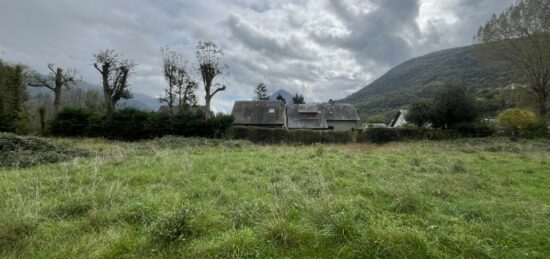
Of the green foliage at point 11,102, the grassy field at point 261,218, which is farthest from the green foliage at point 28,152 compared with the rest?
the green foliage at point 11,102

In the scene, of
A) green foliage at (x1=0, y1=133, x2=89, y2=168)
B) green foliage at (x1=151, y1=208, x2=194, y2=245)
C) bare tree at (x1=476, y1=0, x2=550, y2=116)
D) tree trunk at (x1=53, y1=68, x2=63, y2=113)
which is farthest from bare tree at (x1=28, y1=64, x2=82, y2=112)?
bare tree at (x1=476, y1=0, x2=550, y2=116)

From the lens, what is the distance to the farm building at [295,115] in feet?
121

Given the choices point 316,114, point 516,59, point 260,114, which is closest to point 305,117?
point 316,114

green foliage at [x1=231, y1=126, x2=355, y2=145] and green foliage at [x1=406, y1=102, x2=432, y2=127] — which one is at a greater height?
green foliage at [x1=406, y1=102, x2=432, y2=127]

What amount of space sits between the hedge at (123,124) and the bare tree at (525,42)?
28562 mm

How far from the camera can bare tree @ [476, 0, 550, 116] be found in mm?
24094

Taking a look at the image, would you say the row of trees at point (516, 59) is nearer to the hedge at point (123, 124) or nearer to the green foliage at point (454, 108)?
the green foliage at point (454, 108)

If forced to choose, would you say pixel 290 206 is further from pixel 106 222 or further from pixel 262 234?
pixel 106 222

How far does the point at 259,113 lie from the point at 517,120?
1093 inches

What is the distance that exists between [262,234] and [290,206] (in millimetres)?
1245

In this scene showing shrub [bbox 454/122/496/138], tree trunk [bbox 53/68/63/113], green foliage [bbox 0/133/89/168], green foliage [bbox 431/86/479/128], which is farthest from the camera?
green foliage [bbox 431/86/479/128]

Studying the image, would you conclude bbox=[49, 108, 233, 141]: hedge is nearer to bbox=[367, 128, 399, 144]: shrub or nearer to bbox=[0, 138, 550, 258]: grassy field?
bbox=[367, 128, 399, 144]: shrub

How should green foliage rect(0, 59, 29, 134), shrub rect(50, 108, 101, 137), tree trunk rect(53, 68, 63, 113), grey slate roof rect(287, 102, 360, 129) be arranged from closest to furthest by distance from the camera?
1. green foliage rect(0, 59, 29, 134)
2. shrub rect(50, 108, 101, 137)
3. tree trunk rect(53, 68, 63, 113)
4. grey slate roof rect(287, 102, 360, 129)

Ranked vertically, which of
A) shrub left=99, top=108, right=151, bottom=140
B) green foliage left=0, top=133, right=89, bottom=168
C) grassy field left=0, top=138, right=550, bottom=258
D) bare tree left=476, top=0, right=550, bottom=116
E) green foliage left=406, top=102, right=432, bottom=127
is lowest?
grassy field left=0, top=138, right=550, bottom=258
